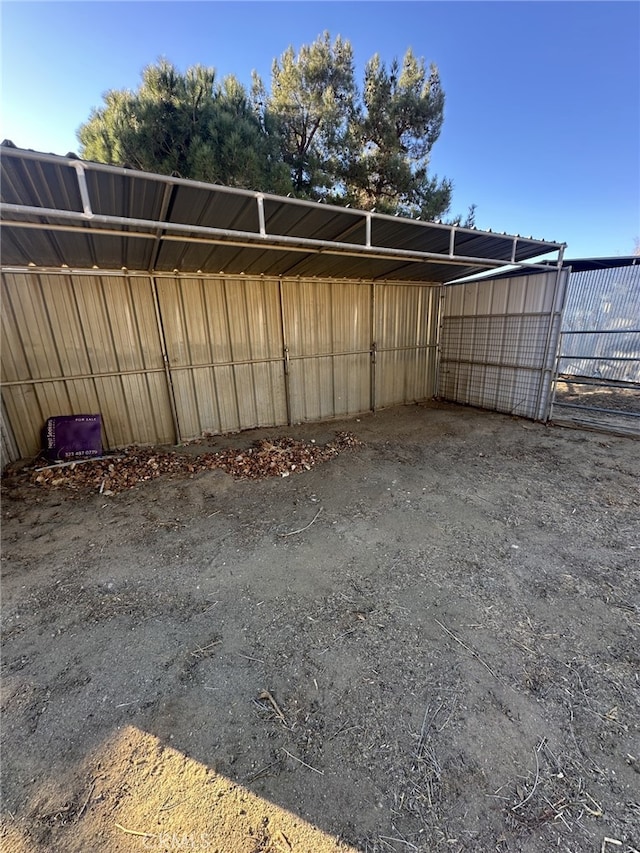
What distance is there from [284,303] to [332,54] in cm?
636

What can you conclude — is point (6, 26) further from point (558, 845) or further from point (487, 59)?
point (487, 59)

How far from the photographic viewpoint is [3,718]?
1803 mm

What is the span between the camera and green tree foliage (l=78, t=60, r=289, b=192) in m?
6.34

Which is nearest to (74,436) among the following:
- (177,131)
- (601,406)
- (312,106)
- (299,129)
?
(177,131)

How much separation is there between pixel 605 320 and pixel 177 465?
12.7 m

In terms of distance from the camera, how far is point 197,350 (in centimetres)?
618

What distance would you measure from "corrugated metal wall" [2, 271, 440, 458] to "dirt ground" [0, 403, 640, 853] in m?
2.21

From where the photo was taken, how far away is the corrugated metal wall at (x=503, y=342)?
6582mm

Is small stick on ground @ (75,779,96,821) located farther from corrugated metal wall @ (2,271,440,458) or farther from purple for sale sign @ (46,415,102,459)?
corrugated metal wall @ (2,271,440,458)

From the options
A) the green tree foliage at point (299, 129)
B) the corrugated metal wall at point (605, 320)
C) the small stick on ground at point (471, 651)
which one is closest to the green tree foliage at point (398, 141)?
the green tree foliage at point (299, 129)

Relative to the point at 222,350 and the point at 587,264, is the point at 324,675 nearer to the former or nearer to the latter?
the point at 222,350

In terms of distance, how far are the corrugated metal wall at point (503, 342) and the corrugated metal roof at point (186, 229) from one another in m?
0.85

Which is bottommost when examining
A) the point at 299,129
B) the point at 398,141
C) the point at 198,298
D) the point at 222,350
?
the point at 222,350

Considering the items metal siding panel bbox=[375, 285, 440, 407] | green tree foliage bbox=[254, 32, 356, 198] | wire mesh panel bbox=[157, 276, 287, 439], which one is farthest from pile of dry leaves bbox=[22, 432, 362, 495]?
green tree foliage bbox=[254, 32, 356, 198]
